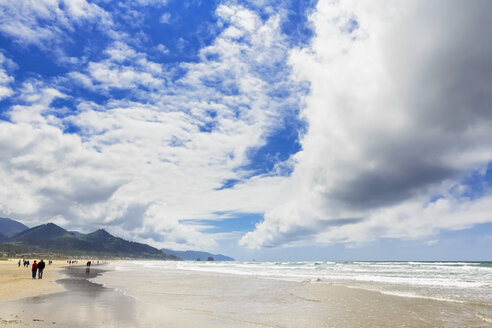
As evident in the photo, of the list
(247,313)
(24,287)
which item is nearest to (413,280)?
(247,313)

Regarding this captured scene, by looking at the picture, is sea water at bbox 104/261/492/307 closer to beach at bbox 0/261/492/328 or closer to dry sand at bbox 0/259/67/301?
beach at bbox 0/261/492/328

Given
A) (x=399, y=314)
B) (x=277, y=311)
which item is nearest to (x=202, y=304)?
(x=277, y=311)

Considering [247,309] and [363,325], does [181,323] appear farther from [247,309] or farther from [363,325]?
[363,325]

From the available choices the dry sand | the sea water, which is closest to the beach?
the dry sand

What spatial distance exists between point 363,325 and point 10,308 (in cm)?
1792

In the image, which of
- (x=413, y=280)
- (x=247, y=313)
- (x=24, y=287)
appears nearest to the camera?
(x=247, y=313)

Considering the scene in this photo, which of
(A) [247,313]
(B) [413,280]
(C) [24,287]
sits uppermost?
(A) [247,313]

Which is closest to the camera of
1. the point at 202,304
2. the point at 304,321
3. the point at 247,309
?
the point at 304,321

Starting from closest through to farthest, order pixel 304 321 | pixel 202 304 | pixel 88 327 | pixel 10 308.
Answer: pixel 88 327
pixel 304 321
pixel 10 308
pixel 202 304

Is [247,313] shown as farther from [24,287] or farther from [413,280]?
[413,280]

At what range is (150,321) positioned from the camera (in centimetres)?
1344

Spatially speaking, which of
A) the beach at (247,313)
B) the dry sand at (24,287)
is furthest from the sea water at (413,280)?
the dry sand at (24,287)

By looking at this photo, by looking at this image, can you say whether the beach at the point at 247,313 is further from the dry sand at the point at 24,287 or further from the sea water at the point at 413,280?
the sea water at the point at 413,280

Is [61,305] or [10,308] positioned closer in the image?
[10,308]
